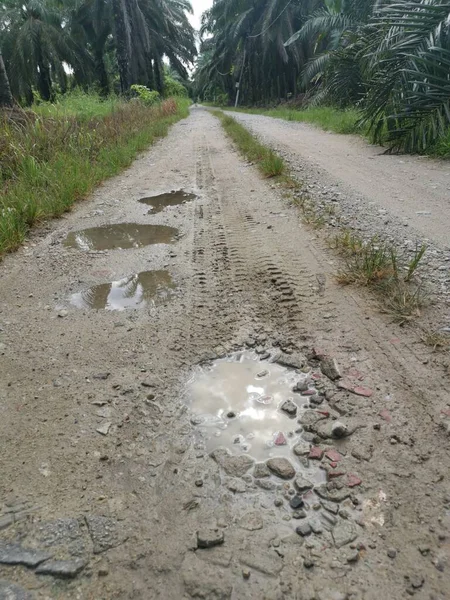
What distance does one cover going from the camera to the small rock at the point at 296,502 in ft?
4.70

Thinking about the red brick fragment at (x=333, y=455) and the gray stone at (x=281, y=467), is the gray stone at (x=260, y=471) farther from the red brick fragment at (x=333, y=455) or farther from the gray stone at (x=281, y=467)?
the red brick fragment at (x=333, y=455)

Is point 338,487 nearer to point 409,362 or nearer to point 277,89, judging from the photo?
point 409,362

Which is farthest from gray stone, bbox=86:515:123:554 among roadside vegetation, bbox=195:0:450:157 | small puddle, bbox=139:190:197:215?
roadside vegetation, bbox=195:0:450:157

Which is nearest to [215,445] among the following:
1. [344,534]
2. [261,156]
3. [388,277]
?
[344,534]

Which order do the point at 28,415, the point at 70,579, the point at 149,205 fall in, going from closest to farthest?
the point at 70,579 < the point at 28,415 < the point at 149,205

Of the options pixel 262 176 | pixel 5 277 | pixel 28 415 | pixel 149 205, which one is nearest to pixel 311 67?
pixel 262 176

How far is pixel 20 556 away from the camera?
50.6 inches

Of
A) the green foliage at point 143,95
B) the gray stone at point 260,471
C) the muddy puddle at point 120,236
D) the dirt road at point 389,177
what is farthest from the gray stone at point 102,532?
the green foliage at point 143,95

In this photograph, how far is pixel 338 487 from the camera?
149 centimetres

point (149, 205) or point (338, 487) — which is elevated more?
point (149, 205)

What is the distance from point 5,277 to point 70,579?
2.64 metres

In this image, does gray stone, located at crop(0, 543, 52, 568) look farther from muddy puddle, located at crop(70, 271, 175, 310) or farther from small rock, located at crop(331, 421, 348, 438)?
muddy puddle, located at crop(70, 271, 175, 310)

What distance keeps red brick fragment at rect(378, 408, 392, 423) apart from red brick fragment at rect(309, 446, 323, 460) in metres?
0.33

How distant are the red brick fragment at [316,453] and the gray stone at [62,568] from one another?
885 millimetres
